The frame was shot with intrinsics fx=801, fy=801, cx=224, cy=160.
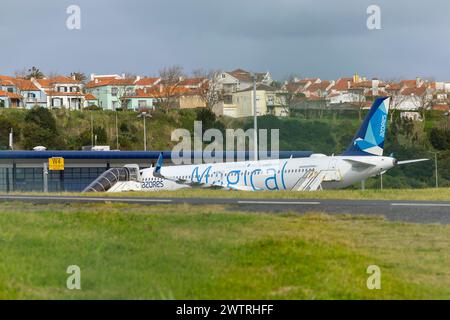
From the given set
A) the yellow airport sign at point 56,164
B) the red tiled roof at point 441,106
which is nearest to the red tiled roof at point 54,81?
the red tiled roof at point 441,106

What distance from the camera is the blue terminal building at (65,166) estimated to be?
71.6m

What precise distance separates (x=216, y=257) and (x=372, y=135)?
3829 centimetres

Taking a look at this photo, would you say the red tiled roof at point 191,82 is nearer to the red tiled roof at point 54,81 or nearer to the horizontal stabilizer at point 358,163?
the red tiled roof at point 54,81

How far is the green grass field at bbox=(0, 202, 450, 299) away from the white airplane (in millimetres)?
29635

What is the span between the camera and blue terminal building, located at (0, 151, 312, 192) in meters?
71.6

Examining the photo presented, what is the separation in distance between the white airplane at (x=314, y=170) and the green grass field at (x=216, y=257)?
29635mm

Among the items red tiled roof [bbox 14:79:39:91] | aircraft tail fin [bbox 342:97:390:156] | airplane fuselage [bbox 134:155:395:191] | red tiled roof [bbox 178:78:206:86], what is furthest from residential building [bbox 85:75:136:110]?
aircraft tail fin [bbox 342:97:390:156]

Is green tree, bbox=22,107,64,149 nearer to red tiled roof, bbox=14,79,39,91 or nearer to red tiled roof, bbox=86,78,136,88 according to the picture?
red tiled roof, bbox=14,79,39,91

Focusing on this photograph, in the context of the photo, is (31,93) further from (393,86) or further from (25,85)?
(393,86)
